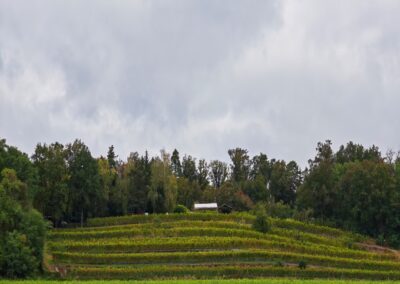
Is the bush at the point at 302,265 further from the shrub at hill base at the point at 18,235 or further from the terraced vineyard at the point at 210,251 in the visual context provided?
the shrub at hill base at the point at 18,235

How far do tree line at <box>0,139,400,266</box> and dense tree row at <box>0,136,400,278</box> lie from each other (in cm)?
14

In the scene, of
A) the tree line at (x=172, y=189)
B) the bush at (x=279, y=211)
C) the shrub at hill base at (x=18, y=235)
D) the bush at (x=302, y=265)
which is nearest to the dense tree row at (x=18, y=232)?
the shrub at hill base at (x=18, y=235)

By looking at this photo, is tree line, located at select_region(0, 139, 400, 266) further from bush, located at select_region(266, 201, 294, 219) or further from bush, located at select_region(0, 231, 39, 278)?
bush, located at select_region(0, 231, 39, 278)

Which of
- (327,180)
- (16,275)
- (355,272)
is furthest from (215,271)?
(327,180)

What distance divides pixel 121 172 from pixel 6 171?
51148 mm

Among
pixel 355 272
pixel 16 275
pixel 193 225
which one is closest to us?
pixel 16 275

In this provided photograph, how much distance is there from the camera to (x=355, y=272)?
72.6 m

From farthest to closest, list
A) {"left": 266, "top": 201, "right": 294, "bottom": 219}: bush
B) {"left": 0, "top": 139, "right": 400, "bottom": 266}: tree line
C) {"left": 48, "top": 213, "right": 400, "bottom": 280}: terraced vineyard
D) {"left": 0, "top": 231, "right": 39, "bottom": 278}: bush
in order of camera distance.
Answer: {"left": 266, "top": 201, "right": 294, "bottom": 219}: bush, {"left": 0, "top": 139, "right": 400, "bottom": 266}: tree line, {"left": 48, "top": 213, "right": 400, "bottom": 280}: terraced vineyard, {"left": 0, "top": 231, "right": 39, "bottom": 278}: bush

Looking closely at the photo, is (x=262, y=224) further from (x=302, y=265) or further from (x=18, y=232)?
(x=18, y=232)

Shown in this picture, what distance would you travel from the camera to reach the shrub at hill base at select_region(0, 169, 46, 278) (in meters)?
67.3

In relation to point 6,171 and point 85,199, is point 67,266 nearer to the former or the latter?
point 6,171

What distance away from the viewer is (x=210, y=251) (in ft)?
260

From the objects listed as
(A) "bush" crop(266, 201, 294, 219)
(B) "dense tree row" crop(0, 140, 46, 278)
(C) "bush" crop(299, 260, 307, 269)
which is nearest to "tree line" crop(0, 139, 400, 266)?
(A) "bush" crop(266, 201, 294, 219)

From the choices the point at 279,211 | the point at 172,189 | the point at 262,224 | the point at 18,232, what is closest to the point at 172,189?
the point at 172,189
